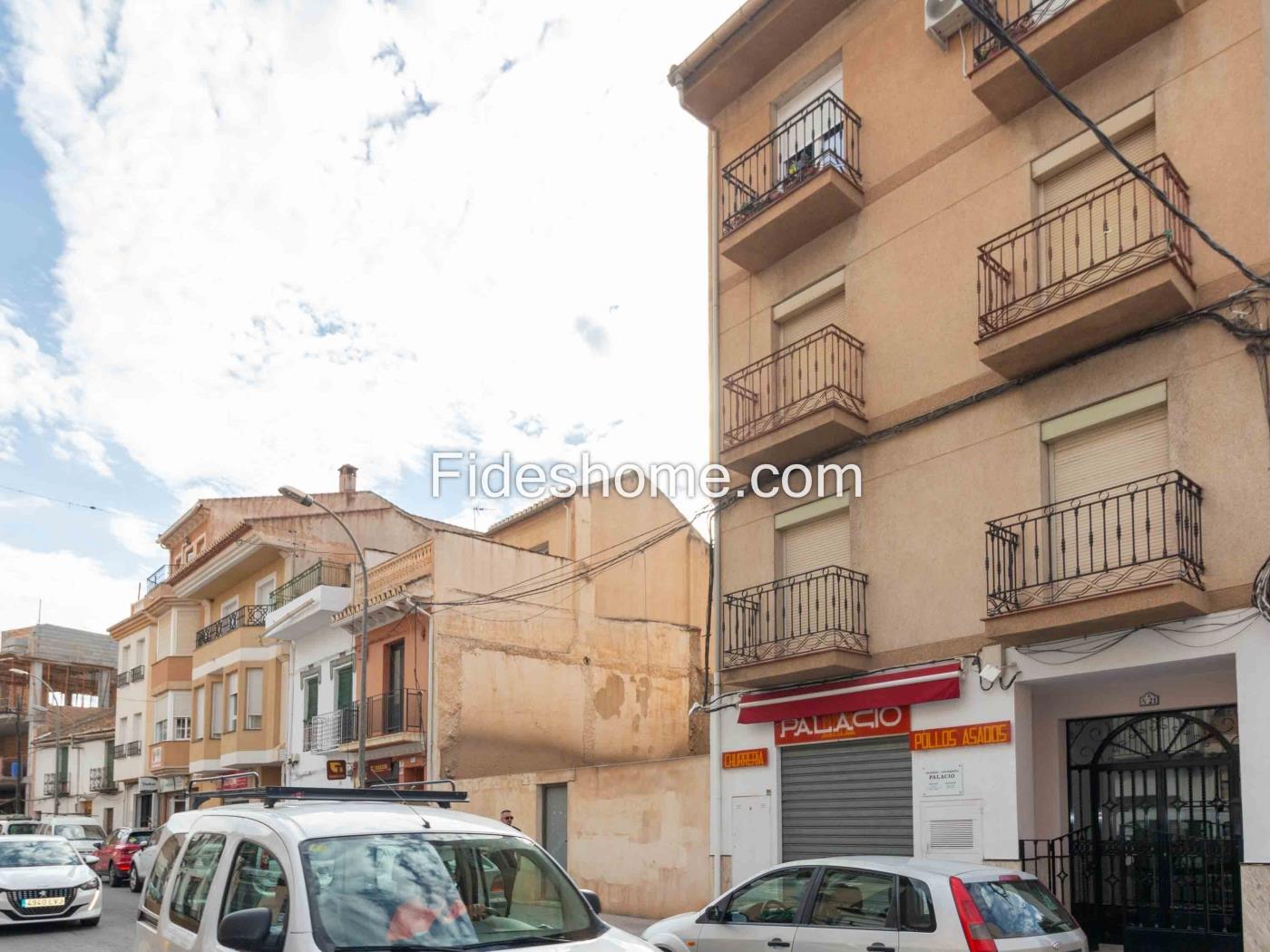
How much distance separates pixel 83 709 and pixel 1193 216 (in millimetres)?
67653

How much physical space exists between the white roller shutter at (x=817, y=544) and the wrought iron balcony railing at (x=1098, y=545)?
2798 millimetres

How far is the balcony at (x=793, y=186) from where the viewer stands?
1689 cm

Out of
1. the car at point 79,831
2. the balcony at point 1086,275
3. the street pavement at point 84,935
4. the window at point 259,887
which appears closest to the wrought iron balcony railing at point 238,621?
the car at point 79,831

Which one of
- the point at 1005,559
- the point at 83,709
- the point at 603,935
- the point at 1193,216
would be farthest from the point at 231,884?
the point at 83,709

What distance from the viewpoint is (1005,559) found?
46.5 ft

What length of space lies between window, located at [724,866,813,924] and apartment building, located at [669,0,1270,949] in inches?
169

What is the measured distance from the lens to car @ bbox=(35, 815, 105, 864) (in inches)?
1303

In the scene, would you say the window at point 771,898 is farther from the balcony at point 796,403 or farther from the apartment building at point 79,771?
the apartment building at point 79,771

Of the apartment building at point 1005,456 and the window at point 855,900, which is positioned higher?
the apartment building at point 1005,456

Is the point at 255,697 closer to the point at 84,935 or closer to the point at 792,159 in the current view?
the point at 84,935

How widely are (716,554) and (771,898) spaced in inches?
347

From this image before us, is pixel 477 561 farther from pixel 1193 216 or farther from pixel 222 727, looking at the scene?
pixel 1193 216

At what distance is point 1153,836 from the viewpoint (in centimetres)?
1341

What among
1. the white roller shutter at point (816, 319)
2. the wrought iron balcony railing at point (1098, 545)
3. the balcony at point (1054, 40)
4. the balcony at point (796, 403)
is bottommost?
the wrought iron balcony railing at point (1098, 545)
